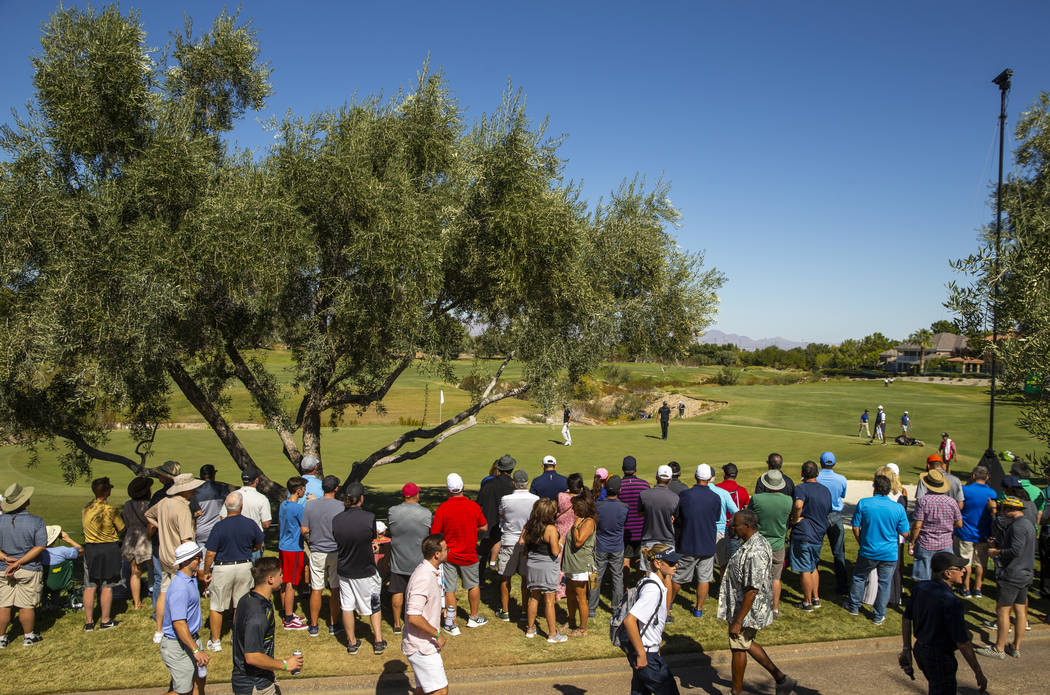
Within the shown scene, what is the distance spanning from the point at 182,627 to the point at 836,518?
8.99 metres

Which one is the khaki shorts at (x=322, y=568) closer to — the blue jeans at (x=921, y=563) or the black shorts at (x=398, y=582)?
the black shorts at (x=398, y=582)

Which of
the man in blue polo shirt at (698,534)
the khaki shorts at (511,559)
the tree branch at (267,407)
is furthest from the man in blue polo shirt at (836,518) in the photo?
the tree branch at (267,407)

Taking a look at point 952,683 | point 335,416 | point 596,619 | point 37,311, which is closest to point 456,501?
point 596,619

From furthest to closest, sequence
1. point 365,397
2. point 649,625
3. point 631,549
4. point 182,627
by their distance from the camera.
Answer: point 365,397
point 631,549
point 649,625
point 182,627

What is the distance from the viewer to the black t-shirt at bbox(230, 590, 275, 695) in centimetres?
504

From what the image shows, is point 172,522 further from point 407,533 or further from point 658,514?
point 658,514

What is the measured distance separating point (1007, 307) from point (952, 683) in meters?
7.98

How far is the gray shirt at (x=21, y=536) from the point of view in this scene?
7.80 metres

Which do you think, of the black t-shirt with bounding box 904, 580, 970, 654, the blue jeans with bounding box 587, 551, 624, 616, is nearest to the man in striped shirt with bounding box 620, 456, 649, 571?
the blue jeans with bounding box 587, 551, 624, 616

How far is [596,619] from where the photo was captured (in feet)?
29.1

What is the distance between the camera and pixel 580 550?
26.5ft

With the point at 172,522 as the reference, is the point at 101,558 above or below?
below

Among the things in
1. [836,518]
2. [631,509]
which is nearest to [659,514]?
[631,509]

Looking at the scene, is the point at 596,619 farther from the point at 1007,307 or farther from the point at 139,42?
the point at 139,42
